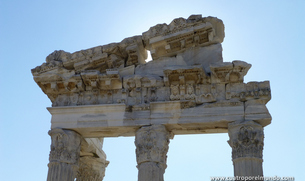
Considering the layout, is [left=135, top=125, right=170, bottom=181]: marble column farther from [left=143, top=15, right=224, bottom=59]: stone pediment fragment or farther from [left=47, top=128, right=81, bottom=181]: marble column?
[left=143, top=15, right=224, bottom=59]: stone pediment fragment

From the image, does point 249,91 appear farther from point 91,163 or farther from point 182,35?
point 91,163

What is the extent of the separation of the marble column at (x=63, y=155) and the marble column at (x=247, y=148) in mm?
5293

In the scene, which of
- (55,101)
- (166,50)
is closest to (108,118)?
(55,101)

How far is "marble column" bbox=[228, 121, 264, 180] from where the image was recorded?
14070mm

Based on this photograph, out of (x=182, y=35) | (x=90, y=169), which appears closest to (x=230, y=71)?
(x=182, y=35)

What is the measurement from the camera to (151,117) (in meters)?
15.6

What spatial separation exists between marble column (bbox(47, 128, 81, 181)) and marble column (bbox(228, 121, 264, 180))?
5293 mm

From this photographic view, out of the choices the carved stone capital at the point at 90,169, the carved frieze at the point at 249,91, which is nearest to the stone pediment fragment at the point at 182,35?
the carved frieze at the point at 249,91

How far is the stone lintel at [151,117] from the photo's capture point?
50.0 ft

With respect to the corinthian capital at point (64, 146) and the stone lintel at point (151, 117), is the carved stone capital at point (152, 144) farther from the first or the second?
the corinthian capital at point (64, 146)

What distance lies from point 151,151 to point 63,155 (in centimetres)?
304

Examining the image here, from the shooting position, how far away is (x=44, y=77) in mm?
16703

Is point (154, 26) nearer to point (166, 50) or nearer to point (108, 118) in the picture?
point (166, 50)

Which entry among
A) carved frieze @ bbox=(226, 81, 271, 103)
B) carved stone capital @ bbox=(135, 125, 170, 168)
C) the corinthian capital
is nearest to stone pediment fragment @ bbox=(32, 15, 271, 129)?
carved frieze @ bbox=(226, 81, 271, 103)
